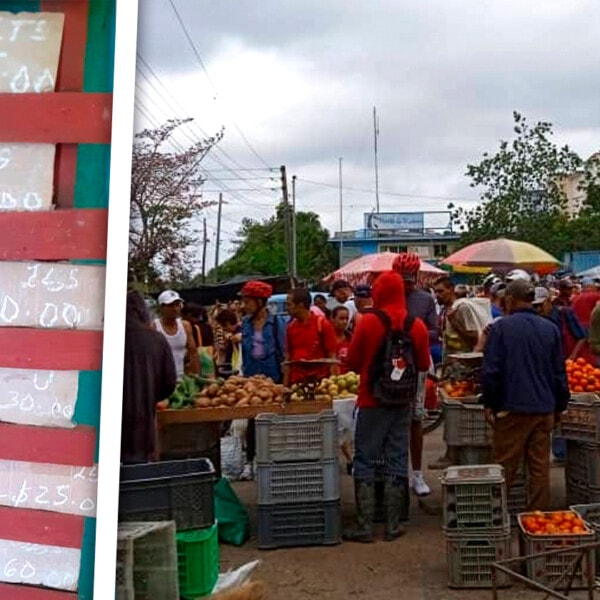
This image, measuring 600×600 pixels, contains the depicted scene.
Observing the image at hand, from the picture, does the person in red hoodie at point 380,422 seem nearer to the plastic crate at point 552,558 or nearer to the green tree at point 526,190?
the plastic crate at point 552,558

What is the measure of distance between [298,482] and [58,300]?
13.3 ft

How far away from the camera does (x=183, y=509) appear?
4363 millimetres

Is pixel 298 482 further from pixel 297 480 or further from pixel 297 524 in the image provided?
pixel 297 524

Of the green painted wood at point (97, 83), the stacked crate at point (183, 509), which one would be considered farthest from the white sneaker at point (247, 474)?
the green painted wood at point (97, 83)

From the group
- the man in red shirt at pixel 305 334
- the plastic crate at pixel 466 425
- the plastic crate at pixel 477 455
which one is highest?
the man in red shirt at pixel 305 334

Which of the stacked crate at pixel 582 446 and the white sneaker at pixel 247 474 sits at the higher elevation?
the stacked crate at pixel 582 446

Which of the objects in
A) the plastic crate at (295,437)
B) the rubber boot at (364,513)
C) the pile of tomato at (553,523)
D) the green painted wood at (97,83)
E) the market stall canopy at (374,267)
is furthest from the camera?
the market stall canopy at (374,267)

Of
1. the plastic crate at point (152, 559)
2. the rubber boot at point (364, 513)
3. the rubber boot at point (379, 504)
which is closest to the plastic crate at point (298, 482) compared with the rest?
the rubber boot at point (364, 513)

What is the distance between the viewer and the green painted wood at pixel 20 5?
88.7 inches

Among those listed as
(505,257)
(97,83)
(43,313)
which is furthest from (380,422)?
(505,257)

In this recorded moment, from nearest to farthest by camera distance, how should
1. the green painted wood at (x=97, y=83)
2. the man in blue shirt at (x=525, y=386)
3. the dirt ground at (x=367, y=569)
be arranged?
the green painted wood at (x=97, y=83), the dirt ground at (x=367, y=569), the man in blue shirt at (x=525, y=386)

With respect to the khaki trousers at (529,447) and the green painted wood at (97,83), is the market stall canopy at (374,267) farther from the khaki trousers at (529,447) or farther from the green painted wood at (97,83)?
the green painted wood at (97,83)

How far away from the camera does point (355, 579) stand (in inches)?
219

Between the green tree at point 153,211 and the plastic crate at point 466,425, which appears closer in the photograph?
the green tree at point 153,211
